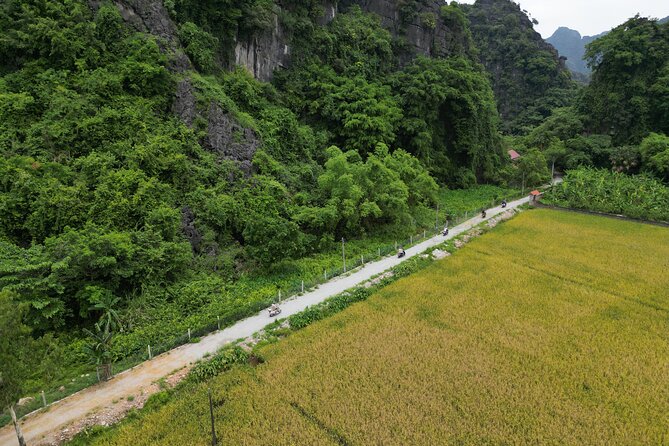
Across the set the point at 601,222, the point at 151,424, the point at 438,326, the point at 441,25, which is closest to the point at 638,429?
the point at 438,326

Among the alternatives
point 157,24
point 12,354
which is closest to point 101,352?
point 12,354

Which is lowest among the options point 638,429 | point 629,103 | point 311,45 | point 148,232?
point 638,429

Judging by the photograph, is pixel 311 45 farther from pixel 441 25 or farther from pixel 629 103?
pixel 629 103

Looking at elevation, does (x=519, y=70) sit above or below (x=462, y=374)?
above

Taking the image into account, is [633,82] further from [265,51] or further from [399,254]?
[265,51]

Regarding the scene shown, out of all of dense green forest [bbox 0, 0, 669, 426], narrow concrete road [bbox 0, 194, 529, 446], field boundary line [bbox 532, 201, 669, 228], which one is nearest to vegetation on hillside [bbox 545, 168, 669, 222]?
field boundary line [bbox 532, 201, 669, 228]

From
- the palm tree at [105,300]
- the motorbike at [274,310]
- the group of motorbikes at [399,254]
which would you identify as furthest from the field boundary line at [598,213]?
the palm tree at [105,300]

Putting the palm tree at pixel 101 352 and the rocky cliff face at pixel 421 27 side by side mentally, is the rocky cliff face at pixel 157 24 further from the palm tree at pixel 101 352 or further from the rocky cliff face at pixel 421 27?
the rocky cliff face at pixel 421 27
